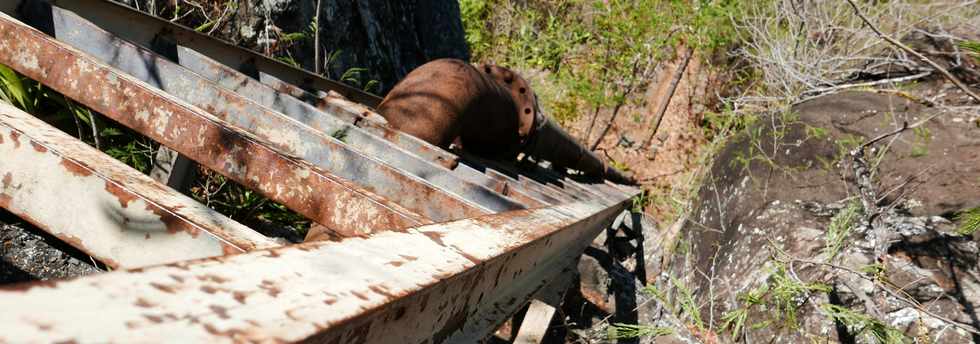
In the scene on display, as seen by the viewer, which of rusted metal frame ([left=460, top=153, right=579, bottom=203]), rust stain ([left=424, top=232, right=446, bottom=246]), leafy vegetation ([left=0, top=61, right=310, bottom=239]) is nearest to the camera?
rust stain ([left=424, top=232, right=446, bottom=246])

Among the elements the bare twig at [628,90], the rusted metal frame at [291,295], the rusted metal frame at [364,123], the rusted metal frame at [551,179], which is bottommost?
the rusted metal frame at [551,179]

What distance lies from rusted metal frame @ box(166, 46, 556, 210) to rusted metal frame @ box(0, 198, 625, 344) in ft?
3.20

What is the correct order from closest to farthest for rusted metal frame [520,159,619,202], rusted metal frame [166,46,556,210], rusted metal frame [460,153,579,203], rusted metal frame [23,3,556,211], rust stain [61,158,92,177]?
rust stain [61,158,92,177], rusted metal frame [23,3,556,211], rusted metal frame [166,46,556,210], rusted metal frame [460,153,579,203], rusted metal frame [520,159,619,202]

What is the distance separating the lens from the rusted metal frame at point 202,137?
1.32m

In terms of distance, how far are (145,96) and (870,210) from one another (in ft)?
10.5

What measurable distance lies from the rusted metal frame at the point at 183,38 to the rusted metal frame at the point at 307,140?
25 centimetres

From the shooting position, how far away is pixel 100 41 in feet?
6.28

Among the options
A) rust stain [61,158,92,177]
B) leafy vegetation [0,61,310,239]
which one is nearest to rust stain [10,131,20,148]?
rust stain [61,158,92,177]

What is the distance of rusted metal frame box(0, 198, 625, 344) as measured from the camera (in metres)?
0.45

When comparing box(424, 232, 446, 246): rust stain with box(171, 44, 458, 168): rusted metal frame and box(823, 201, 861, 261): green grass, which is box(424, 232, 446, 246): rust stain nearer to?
box(171, 44, 458, 168): rusted metal frame

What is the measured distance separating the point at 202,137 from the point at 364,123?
1006 millimetres

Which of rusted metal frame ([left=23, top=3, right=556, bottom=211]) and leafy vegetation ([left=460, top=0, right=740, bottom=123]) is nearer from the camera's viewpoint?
rusted metal frame ([left=23, top=3, right=556, bottom=211])

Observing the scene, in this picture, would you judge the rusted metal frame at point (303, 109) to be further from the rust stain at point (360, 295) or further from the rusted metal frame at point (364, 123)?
the rust stain at point (360, 295)

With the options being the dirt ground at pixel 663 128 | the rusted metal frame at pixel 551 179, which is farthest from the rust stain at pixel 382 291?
the dirt ground at pixel 663 128
